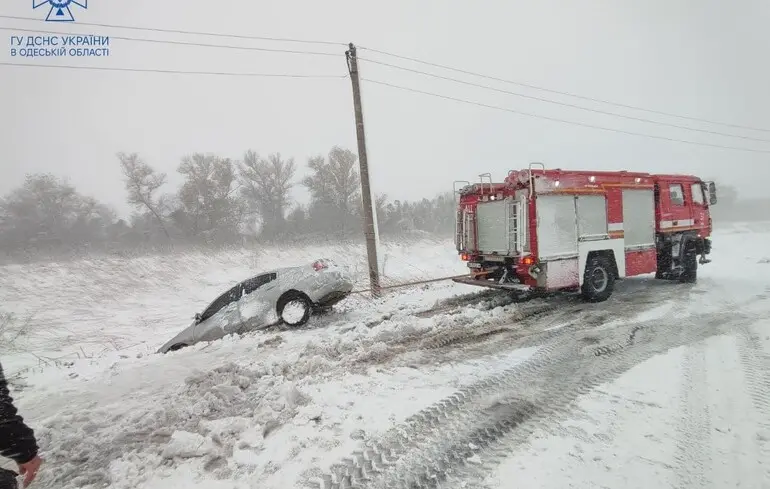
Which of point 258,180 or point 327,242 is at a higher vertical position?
point 258,180

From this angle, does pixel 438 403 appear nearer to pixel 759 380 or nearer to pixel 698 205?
pixel 759 380

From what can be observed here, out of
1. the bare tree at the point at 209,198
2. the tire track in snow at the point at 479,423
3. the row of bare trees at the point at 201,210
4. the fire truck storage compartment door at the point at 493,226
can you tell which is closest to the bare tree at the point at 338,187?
the row of bare trees at the point at 201,210

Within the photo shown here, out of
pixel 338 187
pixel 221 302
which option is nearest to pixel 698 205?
pixel 221 302

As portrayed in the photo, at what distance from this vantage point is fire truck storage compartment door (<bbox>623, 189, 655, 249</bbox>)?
8720 mm

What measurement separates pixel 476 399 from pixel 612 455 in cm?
128

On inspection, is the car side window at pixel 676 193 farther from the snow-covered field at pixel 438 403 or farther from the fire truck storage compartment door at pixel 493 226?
the fire truck storage compartment door at pixel 493 226

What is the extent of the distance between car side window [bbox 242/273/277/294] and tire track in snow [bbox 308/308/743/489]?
5.10 m

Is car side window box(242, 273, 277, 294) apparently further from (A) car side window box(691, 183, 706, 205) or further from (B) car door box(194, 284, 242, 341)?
(A) car side window box(691, 183, 706, 205)

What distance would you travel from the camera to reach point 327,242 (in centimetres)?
2339

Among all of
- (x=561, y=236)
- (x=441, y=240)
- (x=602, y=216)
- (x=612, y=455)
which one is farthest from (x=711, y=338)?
(x=441, y=240)

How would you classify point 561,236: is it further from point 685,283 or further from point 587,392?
point 685,283

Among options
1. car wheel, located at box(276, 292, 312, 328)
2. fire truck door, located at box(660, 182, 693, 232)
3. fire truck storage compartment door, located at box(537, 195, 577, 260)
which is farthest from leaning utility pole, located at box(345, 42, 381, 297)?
fire truck door, located at box(660, 182, 693, 232)

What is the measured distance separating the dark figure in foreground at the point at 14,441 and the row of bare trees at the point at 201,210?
71.0ft

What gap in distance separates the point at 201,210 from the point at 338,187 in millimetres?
9918
